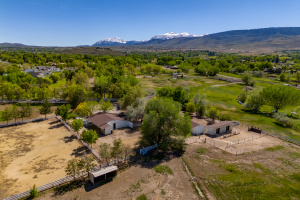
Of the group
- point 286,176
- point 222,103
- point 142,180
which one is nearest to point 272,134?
point 286,176

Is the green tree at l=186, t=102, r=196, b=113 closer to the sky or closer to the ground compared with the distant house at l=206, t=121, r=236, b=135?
closer to the sky

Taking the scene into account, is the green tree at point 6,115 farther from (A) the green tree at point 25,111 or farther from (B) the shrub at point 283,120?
(B) the shrub at point 283,120

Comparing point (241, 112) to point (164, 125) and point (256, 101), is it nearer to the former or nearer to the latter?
point (256, 101)

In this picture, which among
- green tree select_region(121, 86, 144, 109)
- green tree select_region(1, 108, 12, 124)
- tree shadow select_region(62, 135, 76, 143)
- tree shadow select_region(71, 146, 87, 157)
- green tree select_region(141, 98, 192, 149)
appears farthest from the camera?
green tree select_region(121, 86, 144, 109)

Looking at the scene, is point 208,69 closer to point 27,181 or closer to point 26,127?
point 26,127

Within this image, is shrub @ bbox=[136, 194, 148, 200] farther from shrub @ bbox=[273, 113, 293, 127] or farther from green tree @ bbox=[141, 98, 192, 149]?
shrub @ bbox=[273, 113, 293, 127]

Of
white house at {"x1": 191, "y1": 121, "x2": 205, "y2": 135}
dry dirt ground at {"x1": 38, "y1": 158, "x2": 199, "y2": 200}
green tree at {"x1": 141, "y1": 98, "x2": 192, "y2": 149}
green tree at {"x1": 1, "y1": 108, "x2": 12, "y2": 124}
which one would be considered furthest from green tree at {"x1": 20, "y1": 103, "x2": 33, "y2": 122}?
white house at {"x1": 191, "y1": 121, "x2": 205, "y2": 135}

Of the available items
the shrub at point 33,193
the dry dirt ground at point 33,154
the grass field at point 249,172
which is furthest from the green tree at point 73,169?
the grass field at point 249,172

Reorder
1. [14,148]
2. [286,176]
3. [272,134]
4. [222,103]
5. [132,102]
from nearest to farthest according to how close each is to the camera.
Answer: [286,176] < [14,148] < [272,134] < [132,102] < [222,103]
